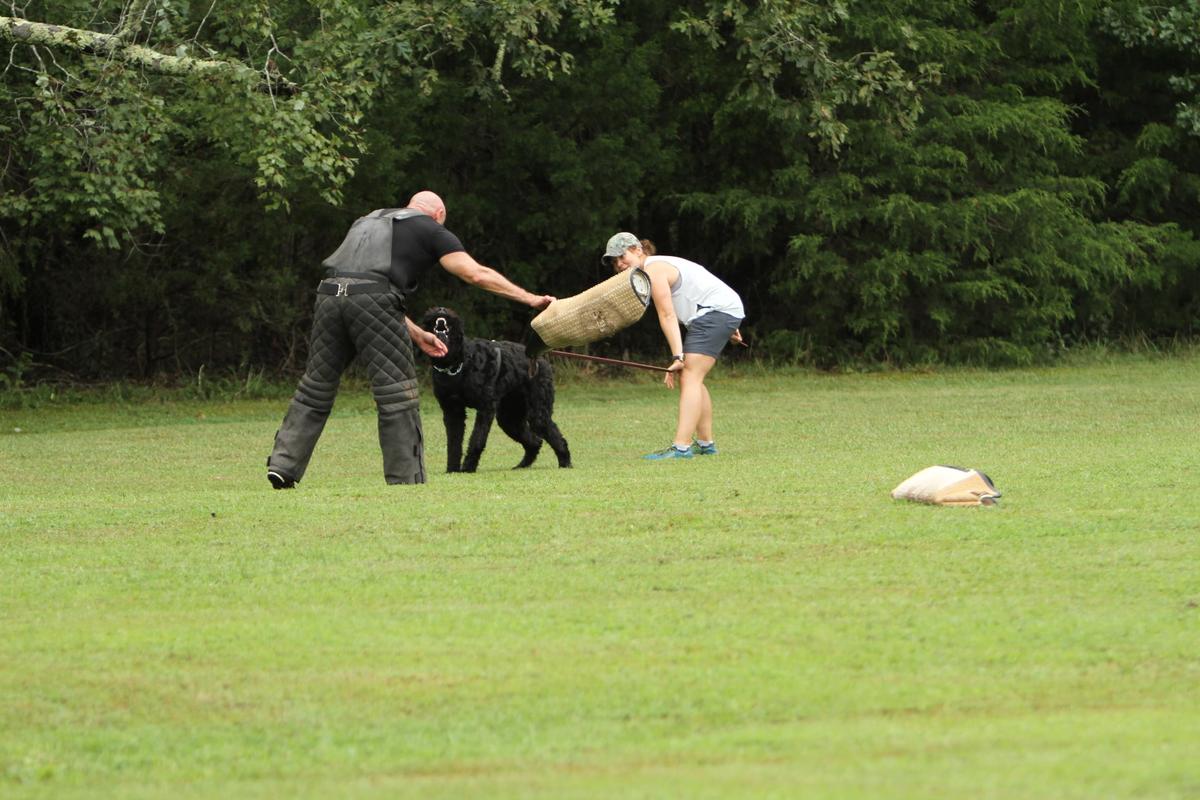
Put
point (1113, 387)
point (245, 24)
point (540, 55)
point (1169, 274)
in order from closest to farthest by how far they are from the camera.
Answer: point (245, 24), point (540, 55), point (1113, 387), point (1169, 274)

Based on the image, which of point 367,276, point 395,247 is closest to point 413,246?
point 395,247

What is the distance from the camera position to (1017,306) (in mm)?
27625

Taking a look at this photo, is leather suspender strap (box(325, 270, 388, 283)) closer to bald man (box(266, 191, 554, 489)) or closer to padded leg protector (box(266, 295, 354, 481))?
bald man (box(266, 191, 554, 489))

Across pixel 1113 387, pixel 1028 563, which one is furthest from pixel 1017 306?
pixel 1028 563

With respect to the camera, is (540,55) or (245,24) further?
(540,55)

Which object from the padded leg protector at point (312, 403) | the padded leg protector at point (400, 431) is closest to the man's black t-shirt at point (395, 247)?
the padded leg protector at point (312, 403)

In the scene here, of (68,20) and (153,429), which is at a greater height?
(68,20)

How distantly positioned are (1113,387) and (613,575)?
15.8 meters

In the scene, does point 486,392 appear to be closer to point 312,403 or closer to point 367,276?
point 312,403

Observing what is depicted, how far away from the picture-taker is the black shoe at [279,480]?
36.9ft

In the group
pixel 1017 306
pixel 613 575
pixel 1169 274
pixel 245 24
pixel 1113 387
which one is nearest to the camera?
pixel 613 575

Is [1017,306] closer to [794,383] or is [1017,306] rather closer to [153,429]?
[794,383]

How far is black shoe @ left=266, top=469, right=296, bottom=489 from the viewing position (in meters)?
11.3

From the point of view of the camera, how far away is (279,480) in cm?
1130
